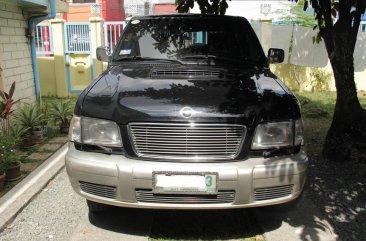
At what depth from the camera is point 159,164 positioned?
2.60m

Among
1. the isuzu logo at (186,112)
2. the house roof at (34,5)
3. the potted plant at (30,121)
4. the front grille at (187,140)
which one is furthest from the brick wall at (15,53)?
the isuzu logo at (186,112)

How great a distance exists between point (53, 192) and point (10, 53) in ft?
9.58

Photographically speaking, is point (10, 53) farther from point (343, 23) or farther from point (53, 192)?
point (343, 23)

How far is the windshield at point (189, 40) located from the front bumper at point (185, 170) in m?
1.43

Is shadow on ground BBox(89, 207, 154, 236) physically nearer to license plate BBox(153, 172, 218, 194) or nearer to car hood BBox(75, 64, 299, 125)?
license plate BBox(153, 172, 218, 194)

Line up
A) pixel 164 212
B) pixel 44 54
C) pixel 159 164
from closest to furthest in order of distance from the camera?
pixel 159 164, pixel 164 212, pixel 44 54

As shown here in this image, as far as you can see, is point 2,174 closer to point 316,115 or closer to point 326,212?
point 326,212

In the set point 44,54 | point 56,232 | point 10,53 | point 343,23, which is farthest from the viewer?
point 44,54

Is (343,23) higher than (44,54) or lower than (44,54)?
higher


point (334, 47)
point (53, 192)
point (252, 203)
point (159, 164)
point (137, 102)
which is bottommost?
point (53, 192)

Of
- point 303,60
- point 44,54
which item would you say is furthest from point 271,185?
point 44,54

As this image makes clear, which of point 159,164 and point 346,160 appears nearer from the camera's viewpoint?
point 159,164

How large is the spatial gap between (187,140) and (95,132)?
72cm

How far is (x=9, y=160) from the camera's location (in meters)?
4.00
